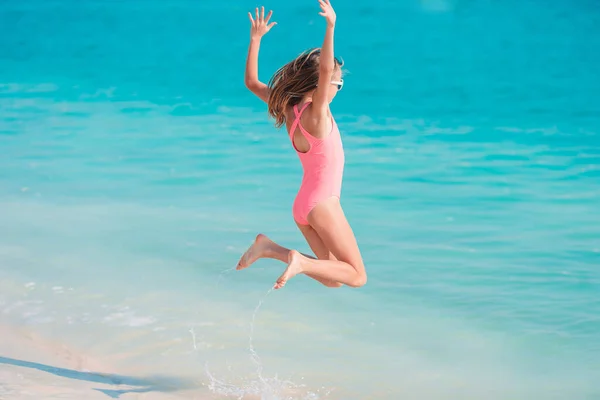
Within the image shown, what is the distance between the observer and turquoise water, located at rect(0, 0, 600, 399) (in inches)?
212

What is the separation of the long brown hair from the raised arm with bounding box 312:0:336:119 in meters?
0.20

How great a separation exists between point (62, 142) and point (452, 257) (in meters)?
6.00

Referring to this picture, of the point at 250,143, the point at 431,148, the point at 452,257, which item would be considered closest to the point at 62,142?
the point at 250,143

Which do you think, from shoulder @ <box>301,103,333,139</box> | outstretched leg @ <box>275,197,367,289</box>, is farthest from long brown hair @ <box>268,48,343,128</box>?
outstretched leg @ <box>275,197,367,289</box>

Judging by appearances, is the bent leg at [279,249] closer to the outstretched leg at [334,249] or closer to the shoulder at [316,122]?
the outstretched leg at [334,249]

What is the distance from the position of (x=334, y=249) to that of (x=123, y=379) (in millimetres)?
1399

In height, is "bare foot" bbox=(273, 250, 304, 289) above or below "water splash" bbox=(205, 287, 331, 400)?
above

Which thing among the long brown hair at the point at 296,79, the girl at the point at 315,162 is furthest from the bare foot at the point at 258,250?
the long brown hair at the point at 296,79

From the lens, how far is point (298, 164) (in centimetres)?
1063

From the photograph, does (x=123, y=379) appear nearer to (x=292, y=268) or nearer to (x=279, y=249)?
(x=279, y=249)

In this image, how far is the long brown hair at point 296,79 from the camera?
423cm

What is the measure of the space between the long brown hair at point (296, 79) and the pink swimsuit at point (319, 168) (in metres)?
0.08

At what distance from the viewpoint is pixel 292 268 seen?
13.5 ft

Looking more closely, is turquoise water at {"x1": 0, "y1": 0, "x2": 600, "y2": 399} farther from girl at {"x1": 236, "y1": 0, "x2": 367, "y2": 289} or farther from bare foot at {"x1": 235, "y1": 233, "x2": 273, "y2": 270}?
girl at {"x1": 236, "y1": 0, "x2": 367, "y2": 289}
